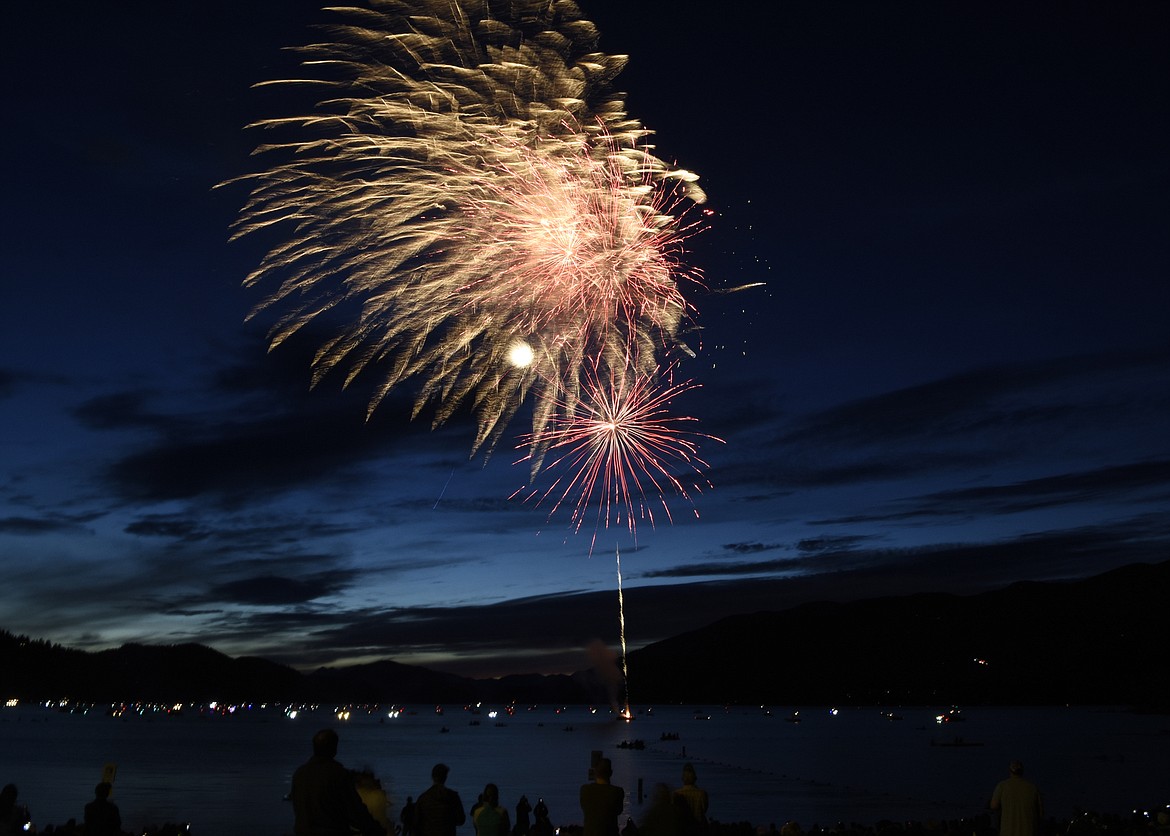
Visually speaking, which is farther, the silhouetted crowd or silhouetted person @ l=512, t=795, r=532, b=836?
silhouetted person @ l=512, t=795, r=532, b=836

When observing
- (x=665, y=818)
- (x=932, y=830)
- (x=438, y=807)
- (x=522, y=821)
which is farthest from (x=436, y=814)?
(x=932, y=830)

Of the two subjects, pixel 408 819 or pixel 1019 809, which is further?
pixel 408 819

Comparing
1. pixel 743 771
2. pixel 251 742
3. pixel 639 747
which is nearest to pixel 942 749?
pixel 639 747

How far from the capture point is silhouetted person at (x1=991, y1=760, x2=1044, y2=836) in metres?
9.85

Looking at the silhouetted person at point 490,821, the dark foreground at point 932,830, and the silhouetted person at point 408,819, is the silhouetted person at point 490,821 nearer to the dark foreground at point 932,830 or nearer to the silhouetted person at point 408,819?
the silhouetted person at point 408,819

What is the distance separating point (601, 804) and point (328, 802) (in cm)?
259

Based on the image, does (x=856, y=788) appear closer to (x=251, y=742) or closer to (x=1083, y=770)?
(x=1083, y=770)

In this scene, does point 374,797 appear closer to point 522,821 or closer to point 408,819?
point 408,819

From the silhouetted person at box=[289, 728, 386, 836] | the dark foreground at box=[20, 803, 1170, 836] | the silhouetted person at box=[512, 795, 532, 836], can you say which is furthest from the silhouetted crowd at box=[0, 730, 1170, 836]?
the silhouetted person at box=[512, 795, 532, 836]

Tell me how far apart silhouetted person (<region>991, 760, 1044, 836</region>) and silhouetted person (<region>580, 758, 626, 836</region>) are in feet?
12.6

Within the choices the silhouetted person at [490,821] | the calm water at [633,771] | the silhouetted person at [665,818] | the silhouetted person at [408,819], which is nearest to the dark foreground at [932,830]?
the silhouetted person at [408,819]

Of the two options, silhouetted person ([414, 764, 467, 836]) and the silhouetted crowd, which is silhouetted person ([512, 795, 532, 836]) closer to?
the silhouetted crowd

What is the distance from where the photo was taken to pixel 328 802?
6195 mm

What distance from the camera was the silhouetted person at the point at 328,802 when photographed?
619cm
